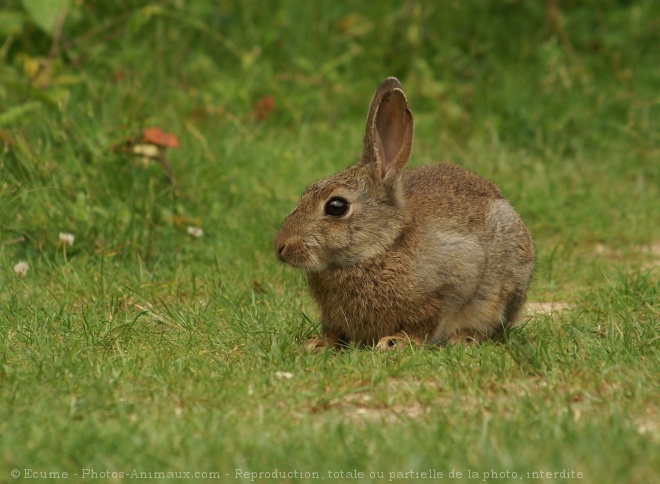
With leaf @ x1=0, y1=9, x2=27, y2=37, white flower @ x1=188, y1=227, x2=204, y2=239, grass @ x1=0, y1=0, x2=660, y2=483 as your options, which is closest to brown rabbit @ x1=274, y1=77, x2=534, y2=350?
grass @ x1=0, y1=0, x2=660, y2=483

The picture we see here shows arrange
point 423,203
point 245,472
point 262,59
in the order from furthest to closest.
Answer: point 262,59, point 423,203, point 245,472

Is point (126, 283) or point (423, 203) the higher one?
point (423, 203)

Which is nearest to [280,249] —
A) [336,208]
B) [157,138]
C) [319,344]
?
[336,208]

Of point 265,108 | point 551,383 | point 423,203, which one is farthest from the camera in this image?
point 265,108

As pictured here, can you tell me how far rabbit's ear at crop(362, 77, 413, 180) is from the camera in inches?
183

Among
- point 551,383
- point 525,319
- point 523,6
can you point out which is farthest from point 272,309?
point 523,6

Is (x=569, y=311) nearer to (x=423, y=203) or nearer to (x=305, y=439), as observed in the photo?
(x=423, y=203)

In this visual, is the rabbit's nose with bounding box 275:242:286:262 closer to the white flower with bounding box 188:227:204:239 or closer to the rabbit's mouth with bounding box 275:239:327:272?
the rabbit's mouth with bounding box 275:239:327:272

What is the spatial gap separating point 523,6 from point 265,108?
264 cm

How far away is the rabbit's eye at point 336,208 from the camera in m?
4.54

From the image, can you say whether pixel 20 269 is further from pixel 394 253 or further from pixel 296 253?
pixel 394 253

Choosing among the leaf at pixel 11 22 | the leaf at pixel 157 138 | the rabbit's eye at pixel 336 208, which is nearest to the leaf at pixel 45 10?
the leaf at pixel 11 22

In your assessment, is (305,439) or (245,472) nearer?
(245,472)

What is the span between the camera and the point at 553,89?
834cm
